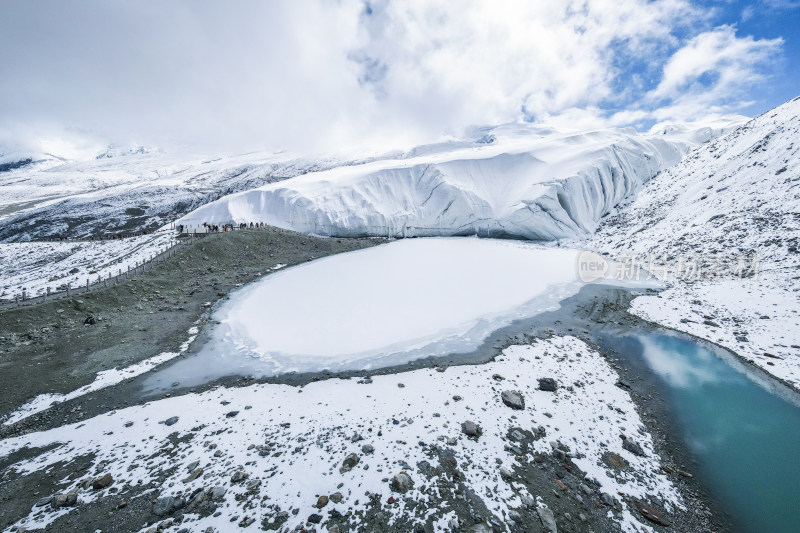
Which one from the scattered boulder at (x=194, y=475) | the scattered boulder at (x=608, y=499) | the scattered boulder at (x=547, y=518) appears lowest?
the scattered boulder at (x=608, y=499)

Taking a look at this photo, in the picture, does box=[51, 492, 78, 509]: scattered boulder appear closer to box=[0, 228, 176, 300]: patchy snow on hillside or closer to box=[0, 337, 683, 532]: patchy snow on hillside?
box=[0, 337, 683, 532]: patchy snow on hillside

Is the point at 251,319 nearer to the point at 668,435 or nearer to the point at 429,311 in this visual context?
the point at 429,311

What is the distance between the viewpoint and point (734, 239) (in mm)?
20469

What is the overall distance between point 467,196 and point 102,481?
3602 centimetres

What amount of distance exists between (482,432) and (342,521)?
3861 mm

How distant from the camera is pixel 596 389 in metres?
10.1

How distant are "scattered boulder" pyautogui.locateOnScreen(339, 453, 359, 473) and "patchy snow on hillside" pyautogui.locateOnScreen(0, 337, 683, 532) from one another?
0.03 meters

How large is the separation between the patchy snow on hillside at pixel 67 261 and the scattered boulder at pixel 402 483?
20492 mm

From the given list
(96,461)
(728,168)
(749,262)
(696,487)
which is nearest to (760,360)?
(696,487)

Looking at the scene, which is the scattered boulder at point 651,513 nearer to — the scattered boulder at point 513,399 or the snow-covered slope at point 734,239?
the scattered boulder at point 513,399

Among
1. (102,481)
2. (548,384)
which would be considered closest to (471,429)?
(548,384)

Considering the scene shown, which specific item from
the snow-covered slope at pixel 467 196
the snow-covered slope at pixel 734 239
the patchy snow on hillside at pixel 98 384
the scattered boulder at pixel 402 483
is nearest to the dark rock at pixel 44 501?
the patchy snow on hillside at pixel 98 384

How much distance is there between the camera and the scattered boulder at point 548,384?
9.80 m

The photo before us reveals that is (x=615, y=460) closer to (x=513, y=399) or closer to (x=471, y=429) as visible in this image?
(x=513, y=399)
